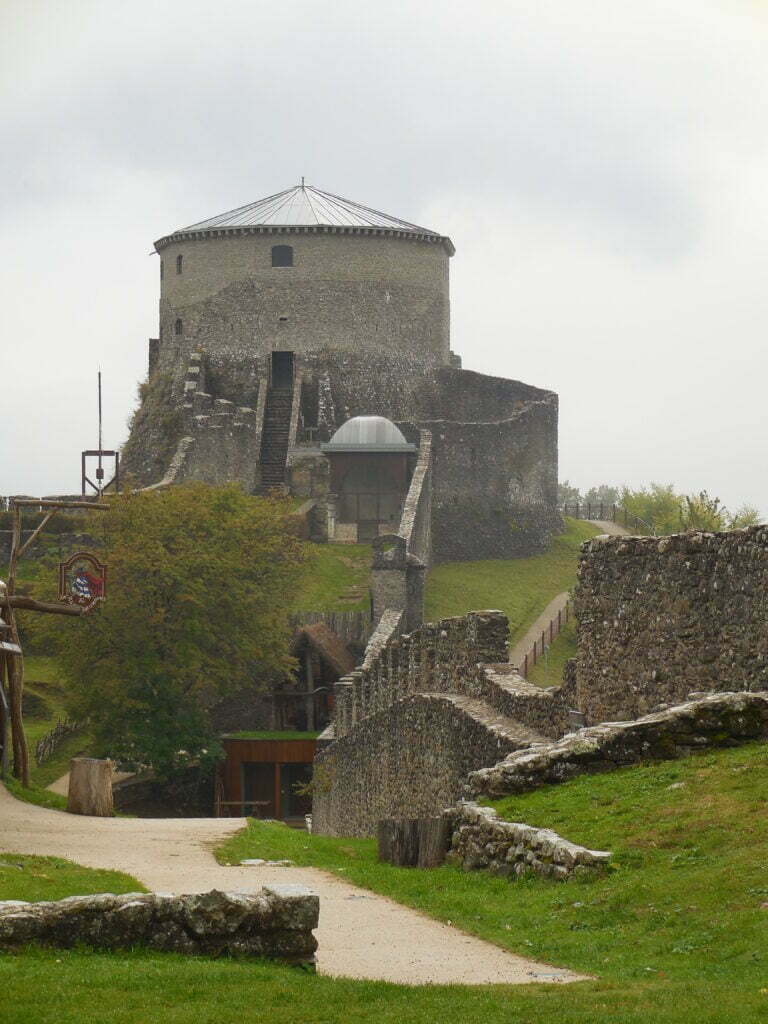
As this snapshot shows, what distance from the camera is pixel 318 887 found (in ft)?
63.1

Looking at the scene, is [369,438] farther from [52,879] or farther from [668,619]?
Result: [52,879]

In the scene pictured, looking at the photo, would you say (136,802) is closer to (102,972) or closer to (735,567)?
(735,567)

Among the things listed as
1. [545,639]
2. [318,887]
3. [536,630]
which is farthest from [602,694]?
[536,630]

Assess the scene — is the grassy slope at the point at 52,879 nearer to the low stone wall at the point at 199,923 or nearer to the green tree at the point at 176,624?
the low stone wall at the point at 199,923

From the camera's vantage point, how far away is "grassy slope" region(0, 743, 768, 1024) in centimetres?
1164

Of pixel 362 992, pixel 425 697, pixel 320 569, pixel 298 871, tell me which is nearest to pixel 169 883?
pixel 298 871

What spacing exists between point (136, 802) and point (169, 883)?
32964 mm

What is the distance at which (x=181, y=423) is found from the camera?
3123 inches

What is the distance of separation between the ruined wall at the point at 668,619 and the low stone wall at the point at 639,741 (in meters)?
0.84

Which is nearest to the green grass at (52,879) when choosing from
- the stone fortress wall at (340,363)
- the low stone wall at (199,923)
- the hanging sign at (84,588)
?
the low stone wall at (199,923)

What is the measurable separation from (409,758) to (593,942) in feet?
58.4

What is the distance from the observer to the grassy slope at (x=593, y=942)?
458 inches

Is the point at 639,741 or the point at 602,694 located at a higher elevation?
the point at 602,694

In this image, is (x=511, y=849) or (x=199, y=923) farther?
(x=511, y=849)
